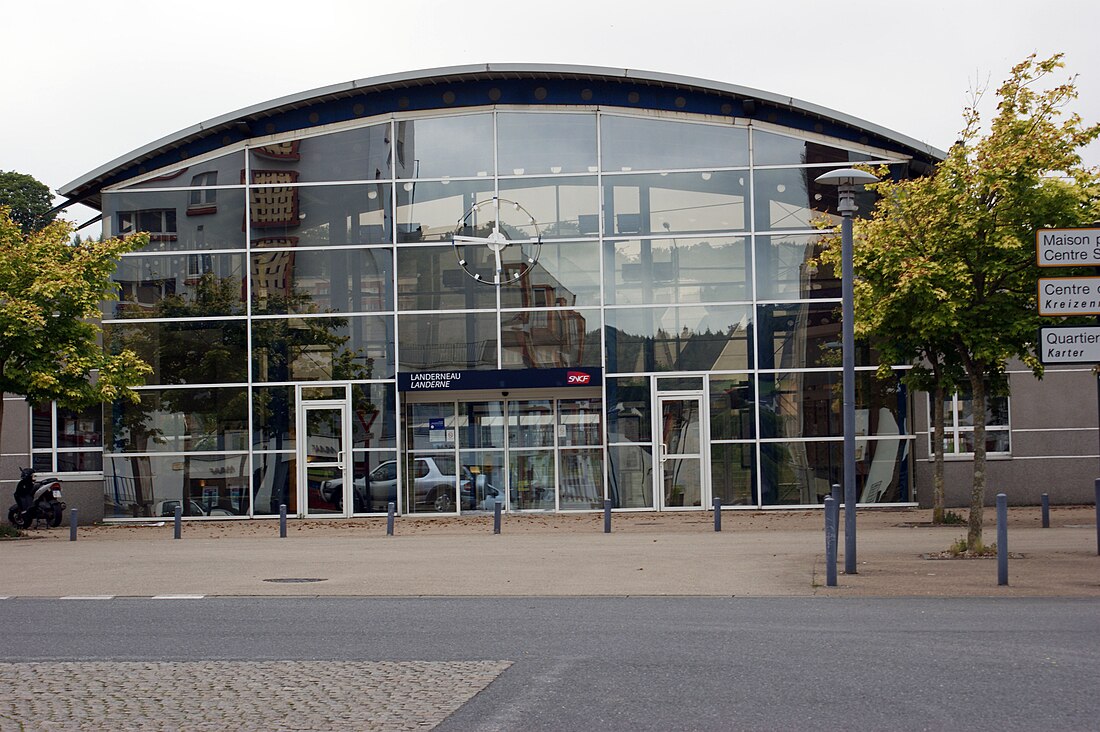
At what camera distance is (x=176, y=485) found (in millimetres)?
28703

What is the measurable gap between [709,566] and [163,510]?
16.4 m

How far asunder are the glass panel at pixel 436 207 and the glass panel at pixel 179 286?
3957 mm

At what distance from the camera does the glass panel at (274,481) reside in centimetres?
2836

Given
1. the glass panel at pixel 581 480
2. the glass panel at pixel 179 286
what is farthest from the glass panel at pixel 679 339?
the glass panel at pixel 179 286

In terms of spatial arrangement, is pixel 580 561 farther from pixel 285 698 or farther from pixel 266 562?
pixel 285 698

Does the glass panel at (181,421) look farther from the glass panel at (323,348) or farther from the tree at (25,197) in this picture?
the tree at (25,197)

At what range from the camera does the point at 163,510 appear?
28.7 metres

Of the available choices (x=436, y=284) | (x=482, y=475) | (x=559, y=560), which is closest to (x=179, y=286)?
(x=436, y=284)

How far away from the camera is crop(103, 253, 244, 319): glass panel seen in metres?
28.9

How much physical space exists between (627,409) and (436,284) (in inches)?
203

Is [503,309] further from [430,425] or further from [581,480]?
[581,480]

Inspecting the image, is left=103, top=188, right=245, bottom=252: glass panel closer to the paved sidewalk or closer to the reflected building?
the reflected building

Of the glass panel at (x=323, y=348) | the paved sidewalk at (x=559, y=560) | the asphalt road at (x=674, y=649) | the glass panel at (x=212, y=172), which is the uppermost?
the glass panel at (x=212, y=172)

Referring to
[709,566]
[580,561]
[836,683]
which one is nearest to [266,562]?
[580,561]
